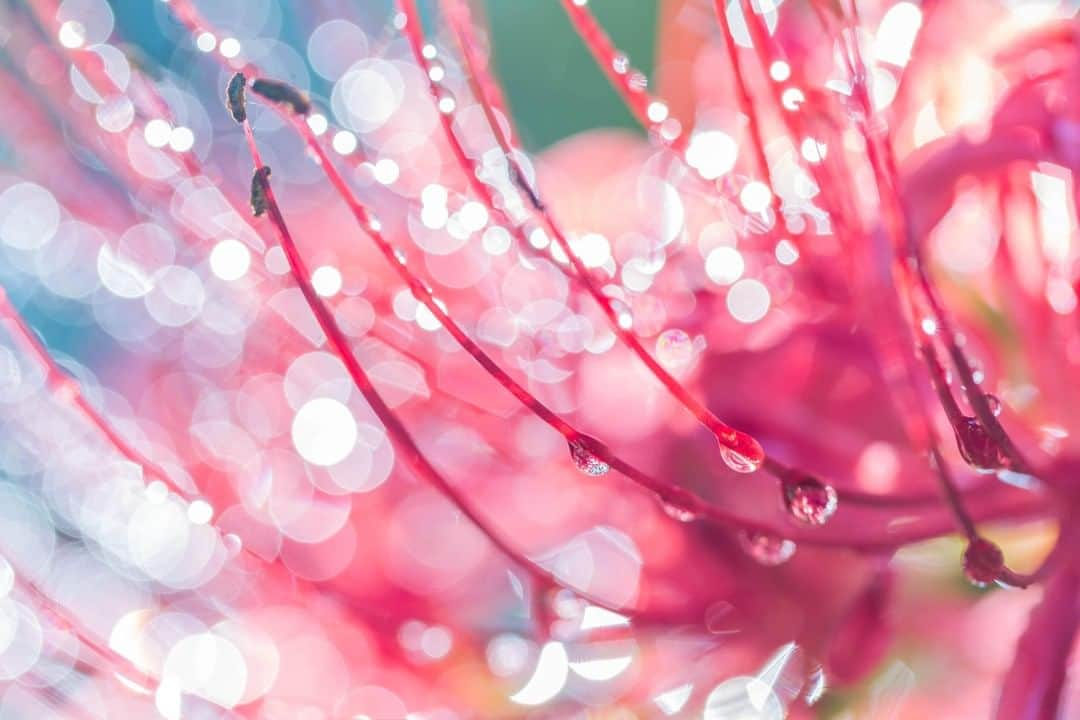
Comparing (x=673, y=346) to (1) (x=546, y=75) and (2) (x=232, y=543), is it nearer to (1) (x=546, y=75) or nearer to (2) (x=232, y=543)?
(2) (x=232, y=543)

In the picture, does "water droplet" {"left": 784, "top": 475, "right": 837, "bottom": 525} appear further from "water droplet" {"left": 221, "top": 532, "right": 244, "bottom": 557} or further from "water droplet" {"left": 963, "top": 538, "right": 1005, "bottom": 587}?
"water droplet" {"left": 221, "top": 532, "right": 244, "bottom": 557}

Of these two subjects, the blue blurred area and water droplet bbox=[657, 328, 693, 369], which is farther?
the blue blurred area

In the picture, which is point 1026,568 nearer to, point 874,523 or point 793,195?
point 874,523

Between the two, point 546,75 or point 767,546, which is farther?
point 546,75

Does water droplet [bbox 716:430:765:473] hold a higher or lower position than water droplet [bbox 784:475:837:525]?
higher

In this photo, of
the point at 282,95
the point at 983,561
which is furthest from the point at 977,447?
the point at 282,95

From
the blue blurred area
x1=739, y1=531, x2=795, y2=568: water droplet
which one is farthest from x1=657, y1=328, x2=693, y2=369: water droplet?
the blue blurred area

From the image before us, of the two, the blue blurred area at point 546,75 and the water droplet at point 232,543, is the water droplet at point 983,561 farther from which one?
the blue blurred area at point 546,75
